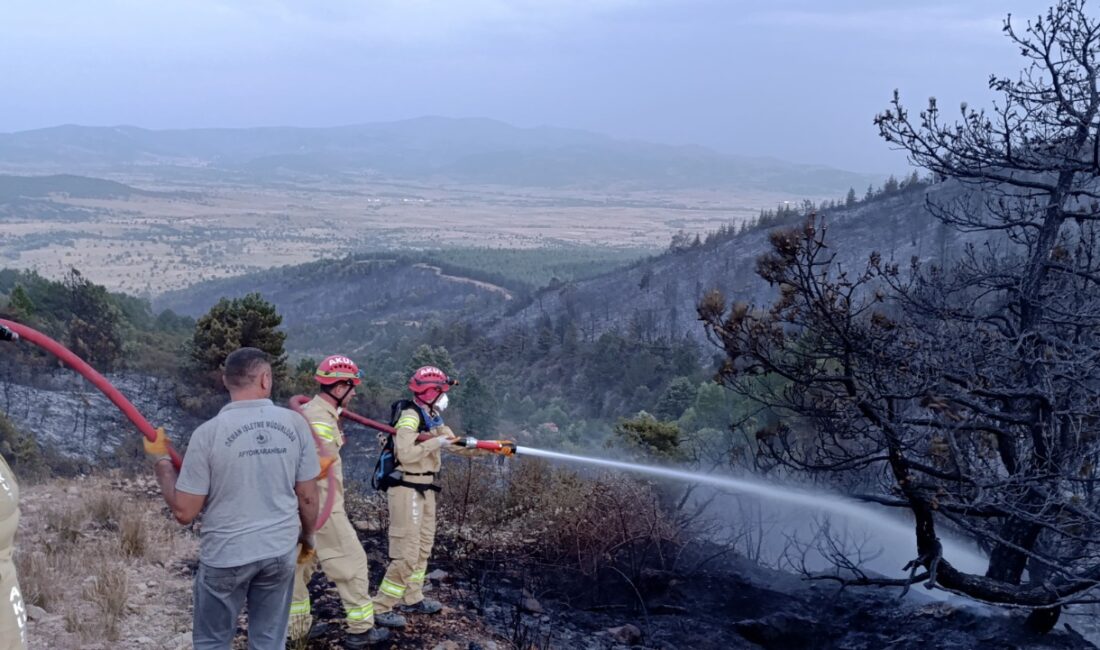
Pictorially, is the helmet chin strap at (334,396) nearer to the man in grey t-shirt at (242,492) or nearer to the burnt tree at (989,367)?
the man in grey t-shirt at (242,492)

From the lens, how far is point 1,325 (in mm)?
3504

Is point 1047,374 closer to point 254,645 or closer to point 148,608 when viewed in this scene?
point 254,645

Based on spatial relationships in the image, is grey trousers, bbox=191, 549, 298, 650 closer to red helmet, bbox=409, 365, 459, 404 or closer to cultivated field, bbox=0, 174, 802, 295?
red helmet, bbox=409, 365, 459, 404

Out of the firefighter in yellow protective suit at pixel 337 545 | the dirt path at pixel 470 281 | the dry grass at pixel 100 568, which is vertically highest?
the firefighter in yellow protective suit at pixel 337 545

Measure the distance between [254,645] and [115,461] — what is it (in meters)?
8.28

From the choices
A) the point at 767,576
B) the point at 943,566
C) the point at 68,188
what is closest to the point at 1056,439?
the point at 943,566

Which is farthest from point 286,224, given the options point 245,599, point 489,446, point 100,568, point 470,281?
point 245,599

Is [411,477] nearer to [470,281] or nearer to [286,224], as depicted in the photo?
[470,281]

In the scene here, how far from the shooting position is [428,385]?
19.6 ft

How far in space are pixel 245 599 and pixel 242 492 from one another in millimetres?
639

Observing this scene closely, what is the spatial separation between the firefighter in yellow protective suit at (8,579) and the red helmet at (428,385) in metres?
3.17

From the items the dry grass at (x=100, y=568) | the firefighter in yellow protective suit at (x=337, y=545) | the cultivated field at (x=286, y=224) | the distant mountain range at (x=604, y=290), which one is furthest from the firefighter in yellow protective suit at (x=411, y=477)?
the cultivated field at (x=286, y=224)

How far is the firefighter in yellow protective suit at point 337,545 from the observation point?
533 cm

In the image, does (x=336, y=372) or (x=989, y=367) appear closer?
(x=336, y=372)
